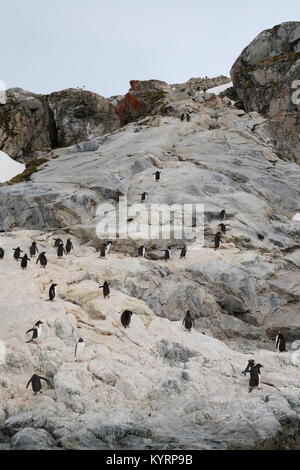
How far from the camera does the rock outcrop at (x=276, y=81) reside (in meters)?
60.5

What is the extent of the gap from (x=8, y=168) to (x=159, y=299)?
44.7 meters

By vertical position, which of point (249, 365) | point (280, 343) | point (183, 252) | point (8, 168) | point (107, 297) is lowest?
point (280, 343)

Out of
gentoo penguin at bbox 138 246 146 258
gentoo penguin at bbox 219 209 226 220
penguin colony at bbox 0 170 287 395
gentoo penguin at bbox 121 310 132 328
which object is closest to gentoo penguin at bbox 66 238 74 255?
penguin colony at bbox 0 170 287 395

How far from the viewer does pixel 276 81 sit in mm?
67250

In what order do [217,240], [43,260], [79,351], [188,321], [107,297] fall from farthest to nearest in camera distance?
[217,240]
[43,260]
[107,297]
[188,321]
[79,351]

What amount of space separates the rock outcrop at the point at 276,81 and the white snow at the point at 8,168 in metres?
30.3

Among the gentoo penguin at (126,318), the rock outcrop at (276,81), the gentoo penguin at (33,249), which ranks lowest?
the gentoo penguin at (126,318)

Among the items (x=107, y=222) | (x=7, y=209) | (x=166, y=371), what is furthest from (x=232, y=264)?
(x=7, y=209)

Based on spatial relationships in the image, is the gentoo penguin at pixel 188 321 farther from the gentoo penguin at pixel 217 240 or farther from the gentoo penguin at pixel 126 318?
the gentoo penguin at pixel 217 240

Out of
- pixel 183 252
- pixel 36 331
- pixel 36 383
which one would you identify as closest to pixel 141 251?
pixel 183 252

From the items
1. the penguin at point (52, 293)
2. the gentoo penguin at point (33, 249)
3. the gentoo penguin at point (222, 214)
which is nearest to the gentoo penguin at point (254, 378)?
the penguin at point (52, 293)

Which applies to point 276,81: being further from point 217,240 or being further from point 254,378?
point 254,378

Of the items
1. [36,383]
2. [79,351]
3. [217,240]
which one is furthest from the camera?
[217,240]
